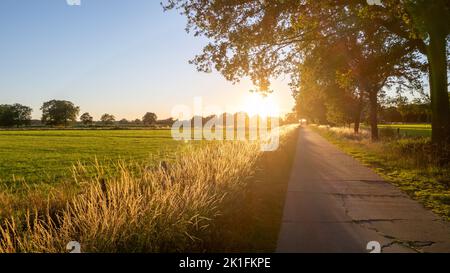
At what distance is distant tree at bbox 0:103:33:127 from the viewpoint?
15526cm

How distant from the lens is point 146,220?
218 inches

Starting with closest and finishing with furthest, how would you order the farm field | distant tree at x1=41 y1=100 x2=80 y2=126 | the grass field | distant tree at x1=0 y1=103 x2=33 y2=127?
1. the farm field
2. the grass field
3. distant tree at x1=0 y1=103 x2=33 y2=127
4. distant tree at x1=41 y1=100 x2=80 y2=126

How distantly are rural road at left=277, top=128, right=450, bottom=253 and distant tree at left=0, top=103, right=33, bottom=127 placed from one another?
561ft

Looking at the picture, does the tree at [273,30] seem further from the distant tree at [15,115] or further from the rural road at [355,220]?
the distant tree at [15,115]

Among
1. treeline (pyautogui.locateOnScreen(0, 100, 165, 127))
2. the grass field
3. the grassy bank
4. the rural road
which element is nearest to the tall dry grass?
the rural road

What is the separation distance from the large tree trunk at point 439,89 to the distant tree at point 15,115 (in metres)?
170

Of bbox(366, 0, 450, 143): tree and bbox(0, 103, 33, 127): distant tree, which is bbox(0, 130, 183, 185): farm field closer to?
bbox(366, 0, 450, 143): tree

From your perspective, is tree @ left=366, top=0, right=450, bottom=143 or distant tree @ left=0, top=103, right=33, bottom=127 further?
distant tree @ left=0, top=103, right=33, bottom=127

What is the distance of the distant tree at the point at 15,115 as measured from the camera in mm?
155262

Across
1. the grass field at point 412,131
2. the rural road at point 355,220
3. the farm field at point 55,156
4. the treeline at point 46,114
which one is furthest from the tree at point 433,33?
the treeline at point 46,114

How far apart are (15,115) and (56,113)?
55.7 feet
